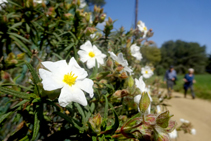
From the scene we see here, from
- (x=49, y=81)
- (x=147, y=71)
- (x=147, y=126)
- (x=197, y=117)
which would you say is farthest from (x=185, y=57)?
(x=49, y=81)

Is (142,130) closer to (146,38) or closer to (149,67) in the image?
(146,38)

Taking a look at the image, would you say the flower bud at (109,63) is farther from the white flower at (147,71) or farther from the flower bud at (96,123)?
the white flower at (147,71)

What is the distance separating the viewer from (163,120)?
65 centimetres

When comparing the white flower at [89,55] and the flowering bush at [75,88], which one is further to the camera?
the white flower at [89,55]

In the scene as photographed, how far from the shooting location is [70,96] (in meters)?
0.70

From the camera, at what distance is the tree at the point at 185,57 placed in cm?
4320

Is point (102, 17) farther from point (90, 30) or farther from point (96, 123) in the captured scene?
point (96, 123)

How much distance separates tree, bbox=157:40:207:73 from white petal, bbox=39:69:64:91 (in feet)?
145

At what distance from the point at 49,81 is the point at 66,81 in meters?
0.10

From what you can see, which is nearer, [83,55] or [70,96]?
[70,96]

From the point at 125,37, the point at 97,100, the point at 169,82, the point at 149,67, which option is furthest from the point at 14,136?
the point at 169,82

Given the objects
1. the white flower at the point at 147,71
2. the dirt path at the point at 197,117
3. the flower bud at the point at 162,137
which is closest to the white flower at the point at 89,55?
the flower bud at the point at 162,137

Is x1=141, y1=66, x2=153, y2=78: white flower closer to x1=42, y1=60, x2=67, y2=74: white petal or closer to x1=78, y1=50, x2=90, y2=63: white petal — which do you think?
x1=78, y1=50, x2=90, y2=63: white petal

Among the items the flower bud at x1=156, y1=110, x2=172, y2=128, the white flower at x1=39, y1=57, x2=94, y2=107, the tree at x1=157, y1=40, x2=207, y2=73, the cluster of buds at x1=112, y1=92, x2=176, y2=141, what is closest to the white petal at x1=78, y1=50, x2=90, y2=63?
the white flower at x1=39, y1=57, x2=94, y2=107
